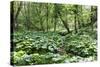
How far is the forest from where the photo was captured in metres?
3.06

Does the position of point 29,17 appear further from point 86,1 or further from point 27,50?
point 86,1

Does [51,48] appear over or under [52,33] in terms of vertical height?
under

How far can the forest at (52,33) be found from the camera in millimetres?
3057

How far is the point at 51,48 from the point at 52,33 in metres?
0.25

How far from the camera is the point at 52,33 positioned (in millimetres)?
3254

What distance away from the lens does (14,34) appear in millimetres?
3023

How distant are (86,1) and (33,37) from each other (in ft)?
3.77

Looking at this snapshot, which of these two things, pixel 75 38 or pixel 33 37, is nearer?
pixel 33 37

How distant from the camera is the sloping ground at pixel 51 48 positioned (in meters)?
3.07

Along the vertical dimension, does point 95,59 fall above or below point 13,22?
below

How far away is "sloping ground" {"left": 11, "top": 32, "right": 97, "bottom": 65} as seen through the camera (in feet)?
10.1

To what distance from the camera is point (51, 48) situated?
324 centimetres
